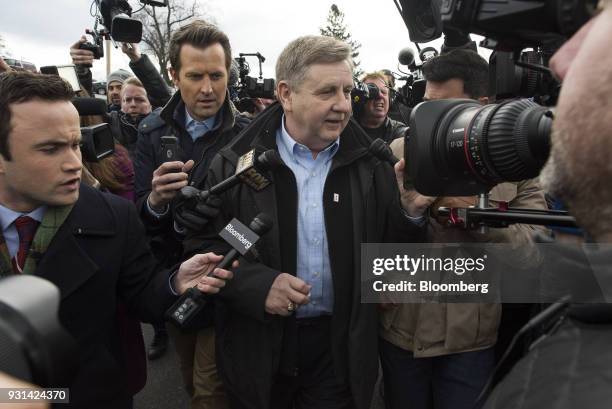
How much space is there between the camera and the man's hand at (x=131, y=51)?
2832 mm

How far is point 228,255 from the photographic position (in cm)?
149

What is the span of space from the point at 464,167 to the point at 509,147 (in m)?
0.14

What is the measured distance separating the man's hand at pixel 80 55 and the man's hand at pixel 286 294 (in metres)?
2.21

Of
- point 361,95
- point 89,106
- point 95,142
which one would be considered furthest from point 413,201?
point 361,95

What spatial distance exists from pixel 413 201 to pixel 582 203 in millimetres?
941

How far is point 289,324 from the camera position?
5.69ft

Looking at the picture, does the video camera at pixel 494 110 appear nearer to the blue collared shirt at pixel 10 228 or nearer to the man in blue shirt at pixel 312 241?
the man in blue shirt at pixel 312 241

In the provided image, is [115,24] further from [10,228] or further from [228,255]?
[228,255]

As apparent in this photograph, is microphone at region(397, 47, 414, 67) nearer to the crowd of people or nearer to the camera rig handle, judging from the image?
the crowd of people

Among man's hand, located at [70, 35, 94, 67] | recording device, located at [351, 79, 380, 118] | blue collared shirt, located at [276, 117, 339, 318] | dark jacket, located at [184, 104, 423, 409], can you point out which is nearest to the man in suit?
dark jacket, located at [184, 104, 423, 409]

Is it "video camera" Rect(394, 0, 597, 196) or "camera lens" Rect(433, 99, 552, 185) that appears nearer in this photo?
"video camera" Rect(394, 0, 597, 196)

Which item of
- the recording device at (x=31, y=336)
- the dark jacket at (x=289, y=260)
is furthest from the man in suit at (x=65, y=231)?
the recording device at (x=31, y=336)

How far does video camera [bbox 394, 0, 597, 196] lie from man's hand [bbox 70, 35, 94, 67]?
2.31 m

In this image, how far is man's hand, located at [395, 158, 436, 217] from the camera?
153 centimetres
